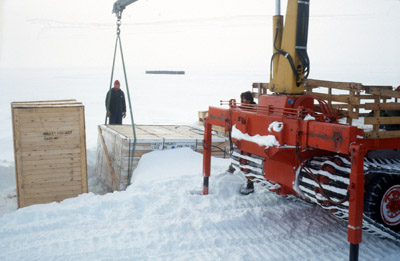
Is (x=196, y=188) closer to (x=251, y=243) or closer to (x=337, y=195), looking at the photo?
(x=251, y=243)

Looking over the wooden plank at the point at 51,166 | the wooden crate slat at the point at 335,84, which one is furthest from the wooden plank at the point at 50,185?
the wooden crate slat at the point at 335,84

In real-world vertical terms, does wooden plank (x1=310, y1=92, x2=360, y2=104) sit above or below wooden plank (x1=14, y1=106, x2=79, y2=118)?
above

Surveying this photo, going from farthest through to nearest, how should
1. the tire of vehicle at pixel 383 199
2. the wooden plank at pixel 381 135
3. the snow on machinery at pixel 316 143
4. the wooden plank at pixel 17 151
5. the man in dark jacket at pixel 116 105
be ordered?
1. the man in dark jacket at pixel 116 105
2. the wooden plank at pixel 17 151
3. the tire of vehicle at pixel 383 199
4. the wooden plank at pixel 381 135
5. the snow on machinery at pixel 316 143

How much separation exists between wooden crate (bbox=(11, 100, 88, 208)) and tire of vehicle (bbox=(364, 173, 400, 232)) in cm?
577

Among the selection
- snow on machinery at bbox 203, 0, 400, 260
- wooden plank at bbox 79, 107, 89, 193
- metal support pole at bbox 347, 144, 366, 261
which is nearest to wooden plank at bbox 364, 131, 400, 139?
snow on machinery at bbox 203, 0, 400, 260

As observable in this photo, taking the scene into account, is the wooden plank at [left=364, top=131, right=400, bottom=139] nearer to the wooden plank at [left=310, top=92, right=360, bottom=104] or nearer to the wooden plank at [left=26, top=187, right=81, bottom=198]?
the wooden plank at [left=310, top=92, right=360, bottom=104]

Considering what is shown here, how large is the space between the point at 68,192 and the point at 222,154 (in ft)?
11.5

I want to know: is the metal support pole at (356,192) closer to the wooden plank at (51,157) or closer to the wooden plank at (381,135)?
the wooden plank at (381,135)

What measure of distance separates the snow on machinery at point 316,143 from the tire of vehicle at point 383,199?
0.01m

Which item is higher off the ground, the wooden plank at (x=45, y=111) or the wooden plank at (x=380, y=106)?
the wooden plank at (x=380, y=106)

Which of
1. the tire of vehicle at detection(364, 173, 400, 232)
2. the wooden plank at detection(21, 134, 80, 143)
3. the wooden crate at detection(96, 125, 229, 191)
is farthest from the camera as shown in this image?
the wooden crate at detection(96, 125, 229, 191)

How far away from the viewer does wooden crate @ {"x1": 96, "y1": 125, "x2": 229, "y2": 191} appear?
28.2 feet

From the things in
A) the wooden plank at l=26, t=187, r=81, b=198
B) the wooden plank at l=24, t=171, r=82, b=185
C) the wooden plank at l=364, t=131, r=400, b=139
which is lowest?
the wooden plank at l=26, t=187, r=81, b=198

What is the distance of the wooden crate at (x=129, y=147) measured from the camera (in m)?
8.59
